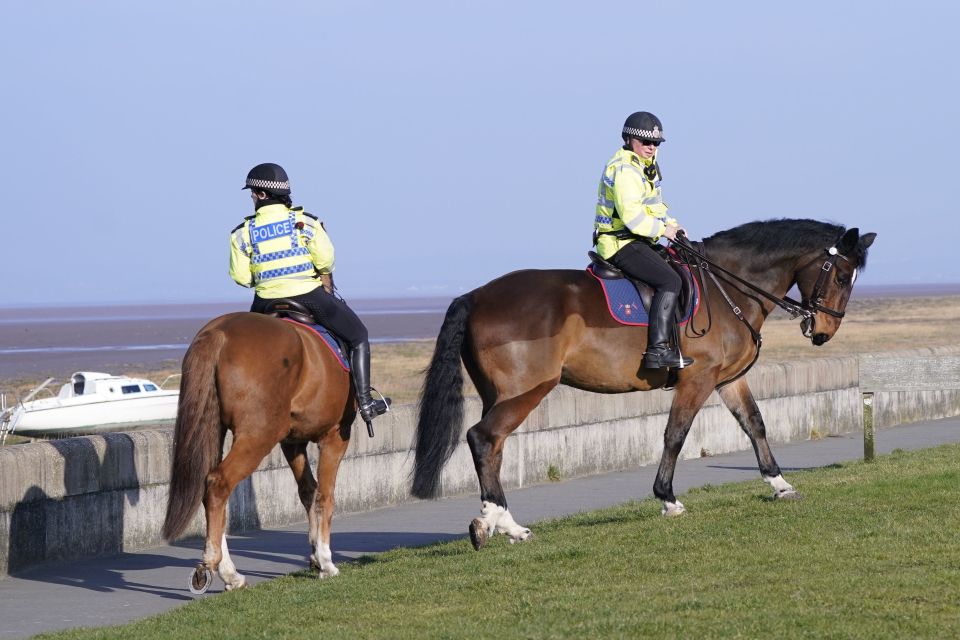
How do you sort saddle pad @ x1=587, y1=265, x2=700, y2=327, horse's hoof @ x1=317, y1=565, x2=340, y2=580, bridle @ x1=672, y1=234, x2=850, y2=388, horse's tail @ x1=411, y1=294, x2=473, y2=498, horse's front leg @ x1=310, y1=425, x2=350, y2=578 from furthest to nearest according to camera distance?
bridle @ x1=672, y1=234, x2=850, y2=388, saddle pad @ x1=587, y1=265, x2=700, y2=327, horse's tail @ x1=411, y1=294, x2=473, y2=498, horse's front leg @ x1=310, y1=425, x2=350, y2=578, horse's hoof @ x1=317, y1=565, x2=340, y2=580

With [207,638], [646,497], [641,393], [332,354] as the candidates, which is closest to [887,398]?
[641,393]

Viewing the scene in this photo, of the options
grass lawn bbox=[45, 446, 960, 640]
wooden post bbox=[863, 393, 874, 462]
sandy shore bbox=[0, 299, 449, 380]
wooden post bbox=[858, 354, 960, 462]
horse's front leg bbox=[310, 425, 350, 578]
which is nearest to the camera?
grass lawn bbox=[45, 446, 960, 640]

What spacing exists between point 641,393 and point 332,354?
26.7 ft

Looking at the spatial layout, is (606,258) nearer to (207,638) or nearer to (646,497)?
(646,497)

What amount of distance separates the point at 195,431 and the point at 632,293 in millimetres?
3713

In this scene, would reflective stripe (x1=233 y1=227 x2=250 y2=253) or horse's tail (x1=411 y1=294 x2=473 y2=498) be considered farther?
horse's tail (x1=411 y1=294 x2=473 y2=498)

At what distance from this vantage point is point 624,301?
11594 mm

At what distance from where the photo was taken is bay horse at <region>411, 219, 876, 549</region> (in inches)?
442

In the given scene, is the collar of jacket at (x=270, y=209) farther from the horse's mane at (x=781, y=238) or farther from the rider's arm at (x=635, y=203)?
the horse's mane at (x=781, y=238)

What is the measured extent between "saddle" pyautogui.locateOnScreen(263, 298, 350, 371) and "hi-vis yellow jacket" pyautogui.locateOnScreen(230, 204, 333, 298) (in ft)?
0.22

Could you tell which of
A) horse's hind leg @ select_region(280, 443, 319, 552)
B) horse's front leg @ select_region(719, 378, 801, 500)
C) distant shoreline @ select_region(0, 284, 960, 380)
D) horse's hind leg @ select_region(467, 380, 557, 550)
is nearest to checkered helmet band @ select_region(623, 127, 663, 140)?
horse's hind leg @ select_region(467, 380, 557, 550)

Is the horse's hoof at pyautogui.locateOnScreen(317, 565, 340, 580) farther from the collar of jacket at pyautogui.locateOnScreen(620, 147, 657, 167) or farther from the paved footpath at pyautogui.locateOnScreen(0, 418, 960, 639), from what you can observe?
the collar of jacket at pyautogui.locateOnScreen(620, 147, 657, 167)

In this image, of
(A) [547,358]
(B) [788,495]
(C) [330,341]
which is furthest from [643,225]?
(C) [330,341]

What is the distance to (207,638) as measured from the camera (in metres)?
8.07
